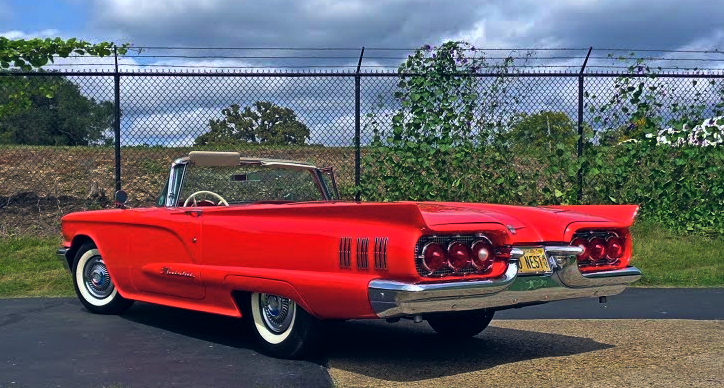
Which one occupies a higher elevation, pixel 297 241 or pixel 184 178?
pixel 184 178

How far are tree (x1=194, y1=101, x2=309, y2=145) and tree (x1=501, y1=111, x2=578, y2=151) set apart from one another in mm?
2806

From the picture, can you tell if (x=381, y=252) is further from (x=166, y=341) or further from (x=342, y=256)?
(x=166, y=341)

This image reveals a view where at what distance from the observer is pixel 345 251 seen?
486 centimetres

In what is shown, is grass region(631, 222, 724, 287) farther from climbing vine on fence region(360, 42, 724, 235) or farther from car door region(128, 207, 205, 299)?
car door region(128, 207, 205, 299)

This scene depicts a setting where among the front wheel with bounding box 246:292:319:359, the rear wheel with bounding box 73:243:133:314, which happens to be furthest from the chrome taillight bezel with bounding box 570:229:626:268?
the rear wheel with bounding box 73:243:133:314

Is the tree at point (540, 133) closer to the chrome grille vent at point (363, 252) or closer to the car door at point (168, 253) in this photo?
the car door at point (168, 253)

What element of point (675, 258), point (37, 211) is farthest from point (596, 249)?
point (37, 211)

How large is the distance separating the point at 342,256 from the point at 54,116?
9222 mm

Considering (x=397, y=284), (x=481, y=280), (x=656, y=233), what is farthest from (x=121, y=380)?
(x=656, y=233)

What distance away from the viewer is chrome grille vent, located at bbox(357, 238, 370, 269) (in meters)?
4.76

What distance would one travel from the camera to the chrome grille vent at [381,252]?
184 inches

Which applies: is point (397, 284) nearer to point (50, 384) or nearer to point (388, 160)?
point (50, 384)

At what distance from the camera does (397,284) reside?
15.0 ft

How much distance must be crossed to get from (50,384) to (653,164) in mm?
9274
